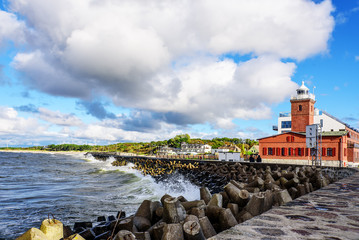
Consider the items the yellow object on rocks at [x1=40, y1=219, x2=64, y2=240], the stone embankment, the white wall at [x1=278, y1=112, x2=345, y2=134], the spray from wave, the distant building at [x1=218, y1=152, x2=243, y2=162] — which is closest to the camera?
the stone embankment

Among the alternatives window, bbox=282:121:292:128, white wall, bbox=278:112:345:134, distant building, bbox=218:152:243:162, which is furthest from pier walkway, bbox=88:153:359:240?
window, bbox=282:121:292:128

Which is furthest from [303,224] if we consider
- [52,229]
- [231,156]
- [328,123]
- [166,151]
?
[166,151]

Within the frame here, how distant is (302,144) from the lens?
115 feet

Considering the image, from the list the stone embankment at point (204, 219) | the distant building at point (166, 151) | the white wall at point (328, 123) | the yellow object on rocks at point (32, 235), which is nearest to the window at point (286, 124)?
the white wall at point (328, 123)

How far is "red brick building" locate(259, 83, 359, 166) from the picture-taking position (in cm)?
3303

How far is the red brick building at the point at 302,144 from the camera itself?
108 ft

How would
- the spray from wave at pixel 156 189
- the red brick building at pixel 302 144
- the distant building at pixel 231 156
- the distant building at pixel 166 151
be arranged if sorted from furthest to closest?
the distant building at pixel 166 151 < the distant building at pixel 231 156 < the red brick building at pixel 302 144 < the spray from wave at pixel 156 189

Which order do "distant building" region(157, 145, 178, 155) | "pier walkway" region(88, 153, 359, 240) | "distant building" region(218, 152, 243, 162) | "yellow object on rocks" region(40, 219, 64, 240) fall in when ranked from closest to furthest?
1. "pier walkway" region(88, 153, 359, 240)
2. "yellow object on rocks" region(40, 219, 64, 240)
3. "distant building" region(218, 152, 243, 162)
4. "distant building" region(157, 145, 178, 155)

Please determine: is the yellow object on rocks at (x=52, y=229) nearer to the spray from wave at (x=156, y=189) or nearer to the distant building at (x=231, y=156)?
the spray from wave at (x=156, y=189)

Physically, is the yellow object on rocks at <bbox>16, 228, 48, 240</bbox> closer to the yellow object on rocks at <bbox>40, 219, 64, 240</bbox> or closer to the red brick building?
the yellow object on rocks at <bbox>40, 219, 64, 240</bbox>

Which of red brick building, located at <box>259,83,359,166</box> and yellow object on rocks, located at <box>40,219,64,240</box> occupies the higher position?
red brick building, located at <box>259,83,359,166</box>

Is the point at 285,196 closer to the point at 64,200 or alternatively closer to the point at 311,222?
the point at 311,222

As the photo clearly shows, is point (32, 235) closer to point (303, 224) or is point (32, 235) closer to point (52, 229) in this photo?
point (52, 229)

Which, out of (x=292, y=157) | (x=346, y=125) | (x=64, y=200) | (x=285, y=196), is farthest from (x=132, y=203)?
(x=346, y=125)
